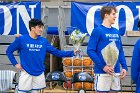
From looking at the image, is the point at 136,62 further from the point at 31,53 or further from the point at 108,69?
the point at 31,53

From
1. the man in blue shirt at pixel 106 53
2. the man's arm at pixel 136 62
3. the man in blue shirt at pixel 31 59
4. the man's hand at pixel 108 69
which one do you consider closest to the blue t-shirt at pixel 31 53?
the man in blue shirt at pixel 31 59

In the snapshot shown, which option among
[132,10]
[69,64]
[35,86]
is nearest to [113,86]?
[35,86]

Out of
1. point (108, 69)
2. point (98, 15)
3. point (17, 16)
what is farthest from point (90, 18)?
point (108, 69)

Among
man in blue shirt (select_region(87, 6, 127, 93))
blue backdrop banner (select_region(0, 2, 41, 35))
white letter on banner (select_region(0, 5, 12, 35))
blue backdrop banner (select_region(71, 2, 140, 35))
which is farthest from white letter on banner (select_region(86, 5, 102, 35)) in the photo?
man in blue shirt (select_region(87, 6, 127, 93))

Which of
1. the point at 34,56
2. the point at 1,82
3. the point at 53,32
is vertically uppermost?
the point at 53,32

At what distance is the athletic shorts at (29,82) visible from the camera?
17.6 feet

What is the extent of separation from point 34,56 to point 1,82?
1.57 meters

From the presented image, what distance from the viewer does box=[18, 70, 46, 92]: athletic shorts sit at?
536 cm

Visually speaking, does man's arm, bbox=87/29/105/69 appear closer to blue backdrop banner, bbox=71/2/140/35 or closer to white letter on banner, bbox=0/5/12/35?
blue backdrop banner, bbox=71/2/140/35

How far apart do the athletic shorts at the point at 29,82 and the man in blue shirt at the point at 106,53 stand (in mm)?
977

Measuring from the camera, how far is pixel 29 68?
17.6 feet

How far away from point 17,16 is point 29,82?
3484 mm

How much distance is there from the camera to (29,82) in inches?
211

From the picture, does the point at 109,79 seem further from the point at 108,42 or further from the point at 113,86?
the point at 108,42
